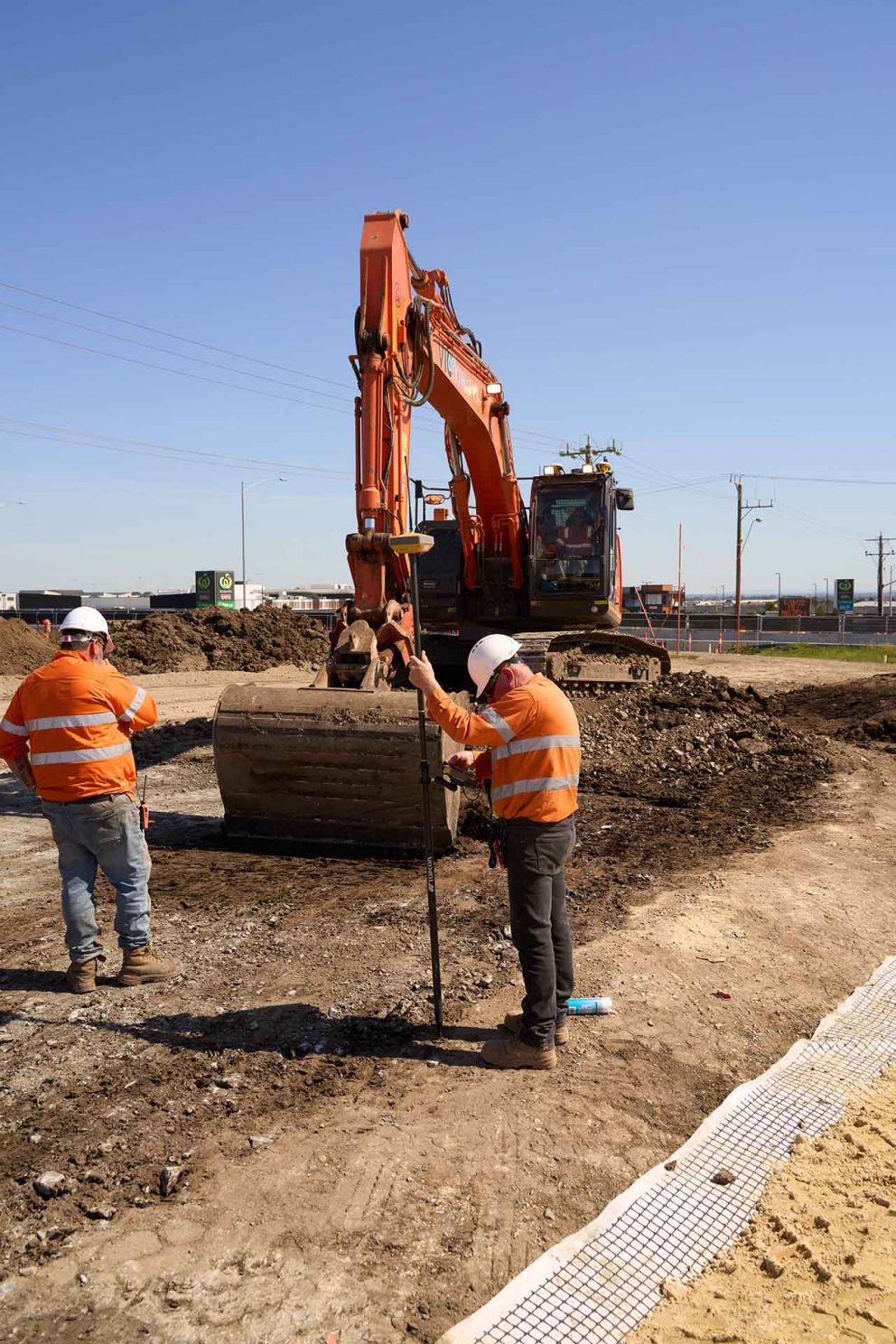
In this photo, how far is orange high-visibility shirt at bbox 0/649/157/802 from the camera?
17.7ft

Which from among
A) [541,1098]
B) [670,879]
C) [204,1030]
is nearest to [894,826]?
[670,879]

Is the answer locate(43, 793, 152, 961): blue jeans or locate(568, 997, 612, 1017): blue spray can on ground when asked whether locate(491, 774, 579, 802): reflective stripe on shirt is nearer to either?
locate(568, 997, 612, 1017): blue spray can on ground

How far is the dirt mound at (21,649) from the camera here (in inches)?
931

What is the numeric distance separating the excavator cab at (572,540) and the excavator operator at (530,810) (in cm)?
883

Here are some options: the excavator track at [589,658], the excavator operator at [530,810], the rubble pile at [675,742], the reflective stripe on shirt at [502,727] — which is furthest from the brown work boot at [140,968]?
the excavator track at [589,658]

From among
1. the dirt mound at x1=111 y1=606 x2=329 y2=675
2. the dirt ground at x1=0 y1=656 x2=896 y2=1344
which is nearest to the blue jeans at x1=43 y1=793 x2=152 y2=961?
the dirt ground at x1=0 y1=656 x2=896 y2=1344

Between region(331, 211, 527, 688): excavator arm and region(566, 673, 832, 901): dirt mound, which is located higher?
region(331, 211, 527, 688): excavator arm

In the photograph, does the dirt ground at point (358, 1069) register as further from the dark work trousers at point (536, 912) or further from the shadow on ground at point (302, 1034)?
the dark work trousers at point (536, 912)

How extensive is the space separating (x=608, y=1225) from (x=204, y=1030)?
232cm

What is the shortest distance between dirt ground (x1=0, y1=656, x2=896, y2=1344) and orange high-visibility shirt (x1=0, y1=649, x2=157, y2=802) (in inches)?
44.0

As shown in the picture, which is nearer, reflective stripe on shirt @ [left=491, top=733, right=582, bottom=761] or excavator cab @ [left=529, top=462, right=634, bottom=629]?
reflective stripe on shirt @ [left=491, top=733, right=582, bottom=761]

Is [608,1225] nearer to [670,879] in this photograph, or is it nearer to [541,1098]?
[541,1098]

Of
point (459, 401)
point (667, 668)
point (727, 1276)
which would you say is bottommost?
point (727, 1276)

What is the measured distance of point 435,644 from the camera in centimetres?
1415
